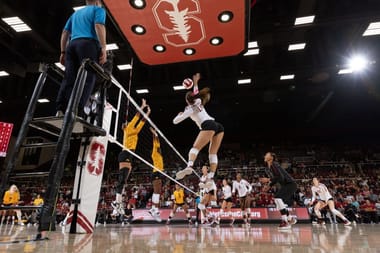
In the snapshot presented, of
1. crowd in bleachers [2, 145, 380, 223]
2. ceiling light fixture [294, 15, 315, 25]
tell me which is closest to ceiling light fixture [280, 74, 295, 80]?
ceiling light fixture [294, 15, 315, 25]

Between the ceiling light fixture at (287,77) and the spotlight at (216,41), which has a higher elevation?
the ceiling light fixture at (287,77)

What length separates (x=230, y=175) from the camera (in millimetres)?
15875

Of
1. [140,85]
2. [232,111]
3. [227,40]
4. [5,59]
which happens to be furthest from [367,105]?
[5,59]

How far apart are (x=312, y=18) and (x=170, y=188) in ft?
36.6

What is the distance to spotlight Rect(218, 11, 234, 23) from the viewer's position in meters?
3.74

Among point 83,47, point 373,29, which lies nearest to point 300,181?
point 373,29

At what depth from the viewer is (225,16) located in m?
3.79

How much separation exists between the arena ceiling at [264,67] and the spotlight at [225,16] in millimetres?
163

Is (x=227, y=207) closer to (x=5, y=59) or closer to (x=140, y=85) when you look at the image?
(x=140, y=85)

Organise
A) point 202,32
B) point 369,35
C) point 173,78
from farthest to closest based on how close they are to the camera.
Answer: point 173,78 < point 369,35 < point 202,32

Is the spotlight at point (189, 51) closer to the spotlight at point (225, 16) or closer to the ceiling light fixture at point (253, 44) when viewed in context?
the spotlight at point (225, 16)

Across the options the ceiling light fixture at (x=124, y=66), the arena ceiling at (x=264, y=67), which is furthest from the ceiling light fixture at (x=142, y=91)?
the ceiling light fixture at (x=124, y=66)

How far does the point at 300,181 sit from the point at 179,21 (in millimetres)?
13066

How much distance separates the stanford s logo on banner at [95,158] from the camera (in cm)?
372
